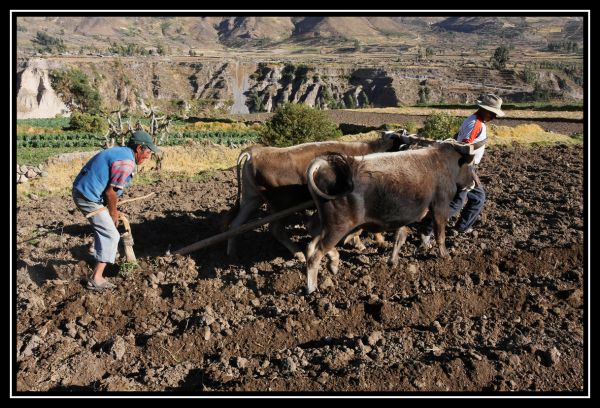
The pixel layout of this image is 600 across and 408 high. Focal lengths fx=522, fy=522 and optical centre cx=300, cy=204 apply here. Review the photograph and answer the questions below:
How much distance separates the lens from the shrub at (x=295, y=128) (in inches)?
735

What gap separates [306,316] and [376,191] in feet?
5.17

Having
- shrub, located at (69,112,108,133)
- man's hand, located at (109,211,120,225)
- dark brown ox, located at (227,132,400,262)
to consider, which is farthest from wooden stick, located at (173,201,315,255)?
shrub, located at (69,112,108,133)

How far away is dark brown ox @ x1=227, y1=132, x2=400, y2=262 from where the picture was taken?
22.0ft

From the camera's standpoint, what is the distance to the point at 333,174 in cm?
576

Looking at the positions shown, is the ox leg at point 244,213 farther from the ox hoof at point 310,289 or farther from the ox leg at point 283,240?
the ox hoof at point 310,289

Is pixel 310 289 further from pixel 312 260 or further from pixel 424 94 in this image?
pixel 424 94

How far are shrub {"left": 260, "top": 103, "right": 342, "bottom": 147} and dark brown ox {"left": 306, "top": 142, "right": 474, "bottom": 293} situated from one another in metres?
12.4

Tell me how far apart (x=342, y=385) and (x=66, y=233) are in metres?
5.64

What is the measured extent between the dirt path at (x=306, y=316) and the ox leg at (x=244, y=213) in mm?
210

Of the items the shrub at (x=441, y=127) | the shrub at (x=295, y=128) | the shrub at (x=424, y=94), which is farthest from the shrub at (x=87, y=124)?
the shrub at (x=424, y=94)

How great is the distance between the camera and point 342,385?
4.12 m

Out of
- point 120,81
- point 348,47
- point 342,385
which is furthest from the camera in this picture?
point 348,47

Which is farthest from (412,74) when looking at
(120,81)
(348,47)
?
(348,47)

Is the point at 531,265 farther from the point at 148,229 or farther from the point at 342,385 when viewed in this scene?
the point at 148,229
